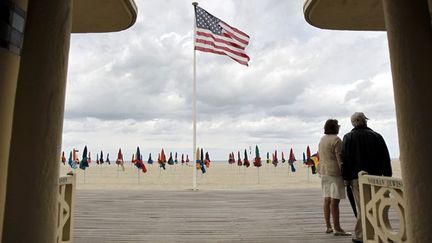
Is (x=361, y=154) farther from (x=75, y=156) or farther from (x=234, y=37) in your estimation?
(x=75, y=156)

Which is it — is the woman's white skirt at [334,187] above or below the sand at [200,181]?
above

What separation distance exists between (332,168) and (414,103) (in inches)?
106

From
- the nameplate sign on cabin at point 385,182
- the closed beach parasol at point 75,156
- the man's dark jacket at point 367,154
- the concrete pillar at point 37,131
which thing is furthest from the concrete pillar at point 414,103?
the closed beach parasol at point 75,156

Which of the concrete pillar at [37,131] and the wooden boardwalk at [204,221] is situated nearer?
the concrete pillar at [37,131]

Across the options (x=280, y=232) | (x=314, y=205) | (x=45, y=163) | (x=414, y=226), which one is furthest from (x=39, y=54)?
(x=314, y=205)

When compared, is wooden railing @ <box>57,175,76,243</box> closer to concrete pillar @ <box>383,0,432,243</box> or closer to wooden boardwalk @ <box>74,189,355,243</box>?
wooden boardwalk @ <box>74,189,355,243</box>

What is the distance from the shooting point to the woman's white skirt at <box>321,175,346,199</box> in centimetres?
416

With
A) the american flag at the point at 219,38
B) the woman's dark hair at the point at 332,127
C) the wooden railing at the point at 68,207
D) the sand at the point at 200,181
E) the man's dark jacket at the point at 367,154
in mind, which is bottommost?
the sand at the point at 200,181

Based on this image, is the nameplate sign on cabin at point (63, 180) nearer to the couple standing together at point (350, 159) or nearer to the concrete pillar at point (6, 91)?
the concrete pillar at point (6, 91)

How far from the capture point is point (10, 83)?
1.44 metres

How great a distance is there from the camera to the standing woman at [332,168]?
419 centimetres

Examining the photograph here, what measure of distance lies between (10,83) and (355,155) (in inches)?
145

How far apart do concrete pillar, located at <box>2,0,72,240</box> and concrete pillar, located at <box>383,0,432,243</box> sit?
1951mm

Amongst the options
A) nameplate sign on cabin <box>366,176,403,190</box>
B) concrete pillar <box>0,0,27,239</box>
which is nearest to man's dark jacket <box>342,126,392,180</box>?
nameplate sign on cabin <box>366,176,403,190</box>
